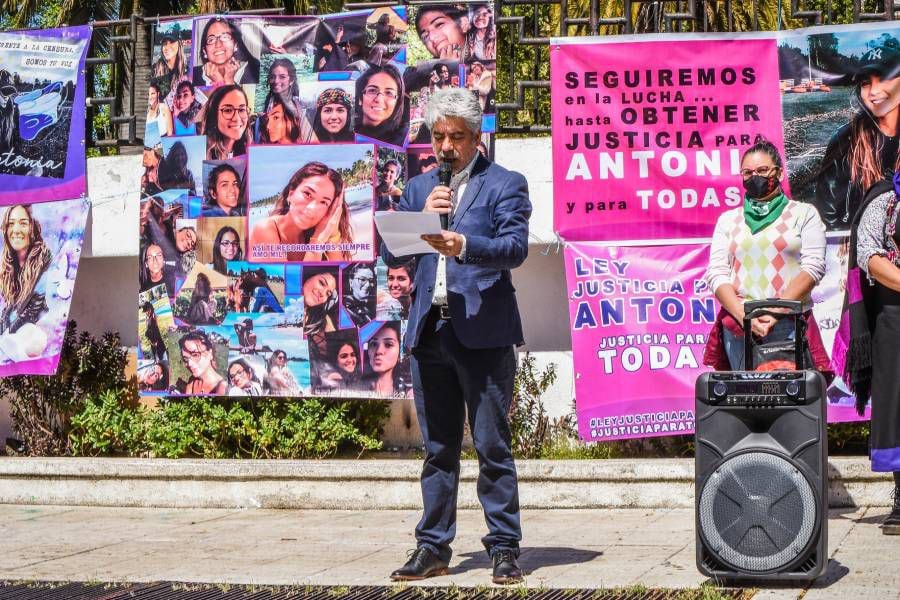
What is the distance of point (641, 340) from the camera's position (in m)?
8.08

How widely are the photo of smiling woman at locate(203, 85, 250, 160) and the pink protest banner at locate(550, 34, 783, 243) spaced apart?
2.21m

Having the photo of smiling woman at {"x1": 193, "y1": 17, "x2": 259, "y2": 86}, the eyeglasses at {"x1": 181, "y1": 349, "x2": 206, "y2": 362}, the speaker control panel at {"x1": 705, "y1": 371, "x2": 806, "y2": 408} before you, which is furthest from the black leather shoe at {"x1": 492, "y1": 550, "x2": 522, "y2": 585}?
the photo of smiling woman at {"x1": 193, "y1": 17, "x2": 259, "y2": 86}

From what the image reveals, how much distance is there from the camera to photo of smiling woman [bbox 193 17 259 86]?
28.9 feet

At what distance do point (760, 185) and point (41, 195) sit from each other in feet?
17.9

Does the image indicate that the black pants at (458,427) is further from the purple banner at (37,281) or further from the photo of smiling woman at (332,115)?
the purple banner at (37,281)

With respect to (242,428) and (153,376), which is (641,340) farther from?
(153,376)

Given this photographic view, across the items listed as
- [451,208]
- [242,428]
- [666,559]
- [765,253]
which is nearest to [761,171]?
[765,253]

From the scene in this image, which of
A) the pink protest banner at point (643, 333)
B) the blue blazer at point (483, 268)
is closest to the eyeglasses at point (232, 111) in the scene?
the pink protest banner at point (643, 333)

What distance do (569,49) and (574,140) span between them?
60cm

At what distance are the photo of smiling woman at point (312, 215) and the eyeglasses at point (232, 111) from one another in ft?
1.95

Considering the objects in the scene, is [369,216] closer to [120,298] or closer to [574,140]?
[574,140]

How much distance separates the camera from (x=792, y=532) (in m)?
4.96

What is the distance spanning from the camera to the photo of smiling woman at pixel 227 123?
875cm

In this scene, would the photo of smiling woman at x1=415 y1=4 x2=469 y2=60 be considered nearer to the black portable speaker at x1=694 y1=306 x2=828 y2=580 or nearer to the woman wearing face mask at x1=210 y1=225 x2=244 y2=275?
the woman wearing face mask at x1=210 y1=225 x2=244 y2=275
